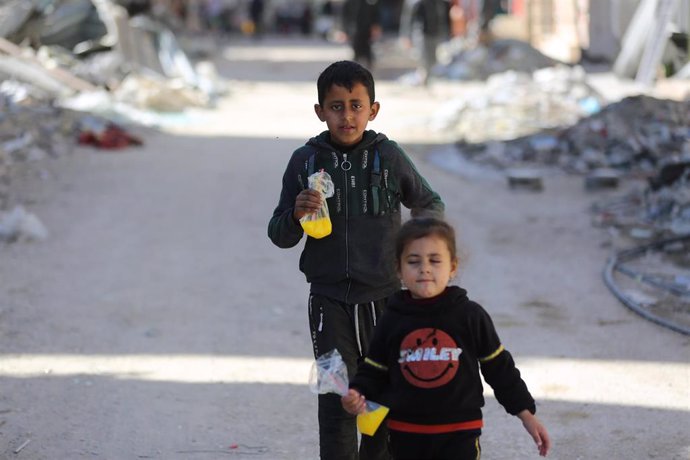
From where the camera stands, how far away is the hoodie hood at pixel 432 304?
3.39 meters

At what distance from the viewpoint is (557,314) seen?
7.42 metres

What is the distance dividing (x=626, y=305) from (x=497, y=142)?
→ 22.1ft

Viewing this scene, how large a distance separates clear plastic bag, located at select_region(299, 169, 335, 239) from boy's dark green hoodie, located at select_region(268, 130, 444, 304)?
0.10m

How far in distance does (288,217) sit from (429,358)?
2.60 feet

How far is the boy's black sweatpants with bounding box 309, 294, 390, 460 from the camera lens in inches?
157

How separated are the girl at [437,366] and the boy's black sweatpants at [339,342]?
1.80 ft

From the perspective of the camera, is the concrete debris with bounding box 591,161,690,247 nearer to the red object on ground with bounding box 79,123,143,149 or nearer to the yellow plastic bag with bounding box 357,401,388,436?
the yellow plastic bag with bounding box 357,401,388,436

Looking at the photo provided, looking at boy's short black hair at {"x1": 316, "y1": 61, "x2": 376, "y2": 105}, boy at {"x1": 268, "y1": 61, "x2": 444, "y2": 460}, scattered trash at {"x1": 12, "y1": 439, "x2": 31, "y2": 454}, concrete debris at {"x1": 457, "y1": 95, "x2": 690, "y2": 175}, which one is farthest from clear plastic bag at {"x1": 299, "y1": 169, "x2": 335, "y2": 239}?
concrete debris at {"x1": 457, "y1": 95, "x2": 690, "y2": 175}

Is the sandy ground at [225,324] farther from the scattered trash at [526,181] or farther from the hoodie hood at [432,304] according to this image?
the hoodie hood at [432,304]

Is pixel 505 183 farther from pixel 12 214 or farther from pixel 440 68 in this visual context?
pixel 440 68

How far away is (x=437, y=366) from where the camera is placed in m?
3.35

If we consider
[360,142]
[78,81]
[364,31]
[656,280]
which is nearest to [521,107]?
[78,81]

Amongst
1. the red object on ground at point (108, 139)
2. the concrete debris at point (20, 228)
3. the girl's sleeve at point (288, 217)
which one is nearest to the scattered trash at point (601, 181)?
the concrete debris at point (20, 228)

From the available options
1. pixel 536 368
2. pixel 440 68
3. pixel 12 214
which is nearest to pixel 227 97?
pixel 440 68
